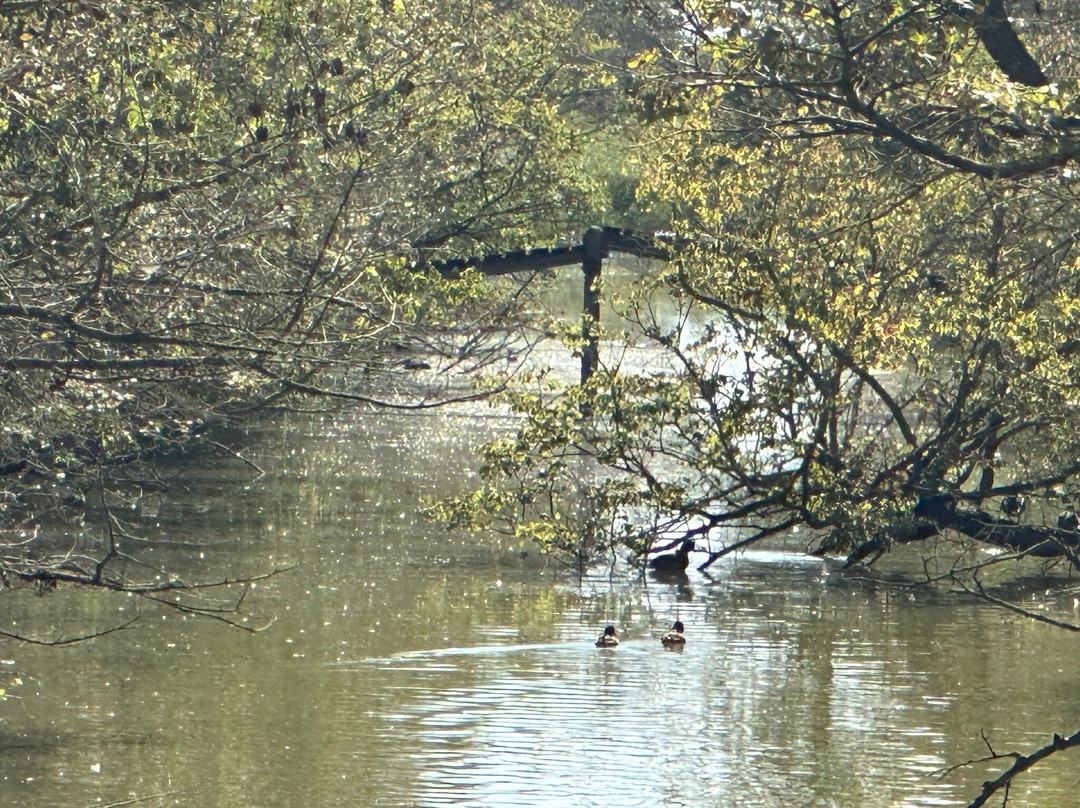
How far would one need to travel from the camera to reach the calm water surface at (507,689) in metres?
10.3

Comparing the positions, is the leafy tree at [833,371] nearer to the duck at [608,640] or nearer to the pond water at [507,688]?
the pond water at [507,688]

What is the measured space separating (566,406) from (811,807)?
19.3ft

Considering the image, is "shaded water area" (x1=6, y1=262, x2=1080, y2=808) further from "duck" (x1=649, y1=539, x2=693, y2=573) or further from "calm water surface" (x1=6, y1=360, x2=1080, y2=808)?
"duck" (x1=649, y1=539, x2=693, y2=573)

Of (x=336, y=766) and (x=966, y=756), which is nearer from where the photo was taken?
(x=336, y=766)

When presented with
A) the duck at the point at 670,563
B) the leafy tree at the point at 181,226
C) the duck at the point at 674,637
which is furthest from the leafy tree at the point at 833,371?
the leafy tree at the point at 181,226

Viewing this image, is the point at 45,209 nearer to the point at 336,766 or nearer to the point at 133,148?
the point at 133,148

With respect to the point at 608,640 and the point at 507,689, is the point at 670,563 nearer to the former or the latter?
the point at 608,640

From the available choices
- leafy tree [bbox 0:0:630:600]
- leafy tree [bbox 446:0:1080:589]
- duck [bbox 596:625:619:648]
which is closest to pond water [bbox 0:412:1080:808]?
duck [bbox 596:625:619:648]

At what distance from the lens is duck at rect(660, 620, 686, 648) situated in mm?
13773

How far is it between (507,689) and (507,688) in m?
0.03

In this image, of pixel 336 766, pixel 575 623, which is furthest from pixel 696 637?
pixel 336 766

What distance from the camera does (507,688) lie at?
12359 mm

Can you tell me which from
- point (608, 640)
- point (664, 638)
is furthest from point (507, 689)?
point (664, 638)

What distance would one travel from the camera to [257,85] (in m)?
10.9
